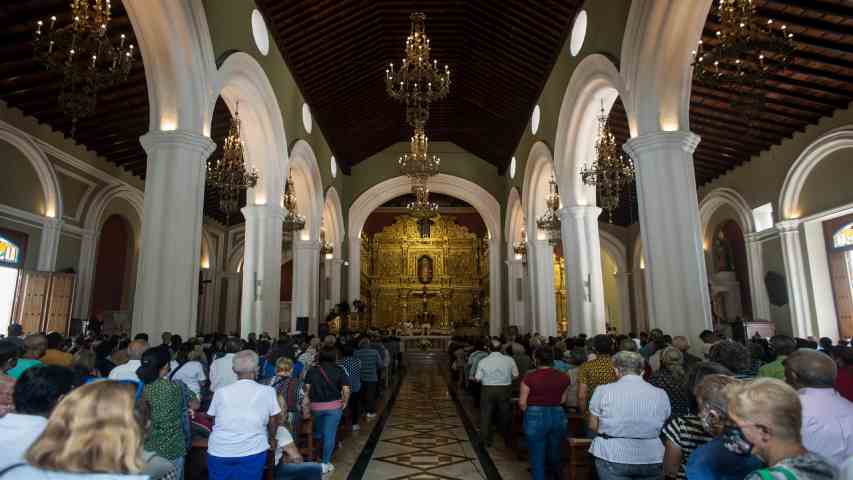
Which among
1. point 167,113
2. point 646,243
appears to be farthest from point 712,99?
point 167,113

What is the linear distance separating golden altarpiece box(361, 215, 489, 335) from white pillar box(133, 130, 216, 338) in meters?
16.0

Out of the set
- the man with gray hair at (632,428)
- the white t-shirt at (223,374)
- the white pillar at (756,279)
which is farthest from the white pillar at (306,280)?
the man with gray hair at (632,428)

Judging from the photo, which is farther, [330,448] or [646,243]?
[646,243]

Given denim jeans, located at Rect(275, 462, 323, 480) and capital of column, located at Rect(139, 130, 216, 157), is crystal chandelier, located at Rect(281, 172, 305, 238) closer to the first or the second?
capital of column, located at Rect(139, 130, 216, 157)

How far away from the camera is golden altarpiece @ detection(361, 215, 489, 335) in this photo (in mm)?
23453

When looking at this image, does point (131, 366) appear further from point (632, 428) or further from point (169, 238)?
point (169, 238)

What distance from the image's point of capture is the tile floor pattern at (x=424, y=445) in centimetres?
491

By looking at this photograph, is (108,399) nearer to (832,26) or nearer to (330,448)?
(330,448)

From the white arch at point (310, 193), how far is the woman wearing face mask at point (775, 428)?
42.0 ft

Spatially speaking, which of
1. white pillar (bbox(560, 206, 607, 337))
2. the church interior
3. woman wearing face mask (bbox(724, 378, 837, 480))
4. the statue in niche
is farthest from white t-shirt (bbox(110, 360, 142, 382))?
the statue in niche

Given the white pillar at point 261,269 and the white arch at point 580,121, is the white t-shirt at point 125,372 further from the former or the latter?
the white arch at point 580,121

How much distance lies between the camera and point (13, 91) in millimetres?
8797

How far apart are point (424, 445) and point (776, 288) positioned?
968 centimetres

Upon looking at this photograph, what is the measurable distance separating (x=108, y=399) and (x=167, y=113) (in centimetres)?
650
